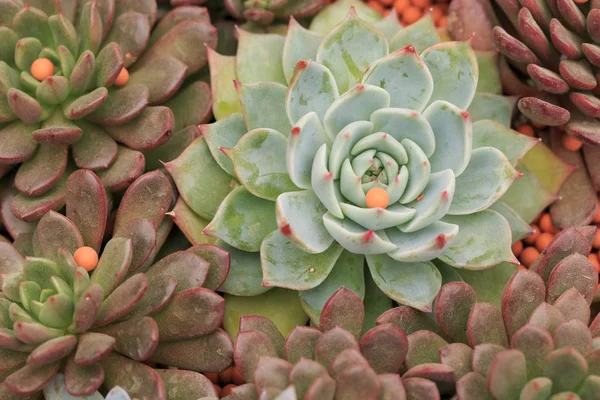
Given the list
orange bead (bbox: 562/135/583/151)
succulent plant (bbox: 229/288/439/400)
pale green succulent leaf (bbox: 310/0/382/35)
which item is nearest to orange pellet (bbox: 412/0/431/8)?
pale green succulent leaf (bbox: 310/0/382/35)

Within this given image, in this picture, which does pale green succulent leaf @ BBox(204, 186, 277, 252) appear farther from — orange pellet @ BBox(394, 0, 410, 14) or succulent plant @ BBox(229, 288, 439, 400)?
orange pellet @ BBox(394, 0, 410, 14)

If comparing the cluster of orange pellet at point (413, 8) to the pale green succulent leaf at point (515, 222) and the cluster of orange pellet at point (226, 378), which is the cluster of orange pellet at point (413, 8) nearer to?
the pale green succulent leaf at point (515, 222)

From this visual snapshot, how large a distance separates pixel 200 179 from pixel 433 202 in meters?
0.41

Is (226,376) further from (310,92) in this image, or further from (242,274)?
(310,92)

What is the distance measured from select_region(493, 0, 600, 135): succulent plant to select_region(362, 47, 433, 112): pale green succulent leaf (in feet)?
0.62

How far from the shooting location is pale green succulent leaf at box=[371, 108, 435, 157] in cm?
112

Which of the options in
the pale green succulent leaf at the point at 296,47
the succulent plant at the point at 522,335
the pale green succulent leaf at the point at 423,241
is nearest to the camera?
the succulent plant at the point at 522,335

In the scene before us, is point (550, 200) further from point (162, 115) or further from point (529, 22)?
point (162, 115)

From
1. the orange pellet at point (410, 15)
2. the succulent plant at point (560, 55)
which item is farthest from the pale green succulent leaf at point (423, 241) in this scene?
the orange pellet at point (410, 15)

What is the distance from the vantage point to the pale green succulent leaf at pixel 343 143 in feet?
3.67

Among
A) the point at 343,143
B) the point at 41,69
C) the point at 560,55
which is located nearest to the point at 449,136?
the point at 343,143

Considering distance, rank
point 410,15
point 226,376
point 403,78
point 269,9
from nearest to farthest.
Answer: point 403,78, point 226,376, point 269,9, point 410,15

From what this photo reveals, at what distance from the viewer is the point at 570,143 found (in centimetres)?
134

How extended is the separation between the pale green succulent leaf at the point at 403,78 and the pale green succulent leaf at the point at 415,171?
0.08 meters
